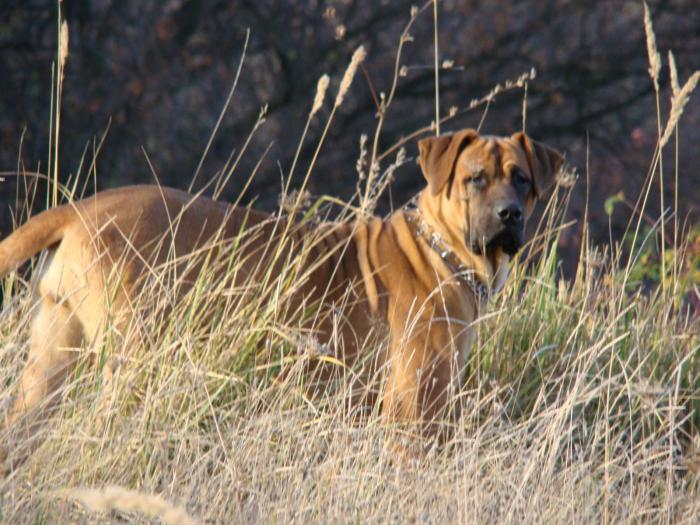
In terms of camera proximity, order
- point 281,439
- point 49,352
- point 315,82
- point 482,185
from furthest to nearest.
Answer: point 315,82 < point 482,185 < point 49,352 < point 281,439

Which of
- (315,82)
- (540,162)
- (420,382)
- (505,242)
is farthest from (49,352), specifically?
(315,82)

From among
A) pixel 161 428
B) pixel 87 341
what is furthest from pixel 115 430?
pixel 87 341

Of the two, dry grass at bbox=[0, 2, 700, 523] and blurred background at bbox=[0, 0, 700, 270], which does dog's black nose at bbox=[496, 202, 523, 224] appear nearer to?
dry grass at bbox=[0, 2, 700, 523]

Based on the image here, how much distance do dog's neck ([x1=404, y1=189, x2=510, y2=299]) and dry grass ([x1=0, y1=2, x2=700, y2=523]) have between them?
20 cm

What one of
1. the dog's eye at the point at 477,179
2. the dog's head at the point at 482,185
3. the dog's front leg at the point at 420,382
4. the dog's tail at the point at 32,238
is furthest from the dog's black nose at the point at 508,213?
the dog's tail at the point at 32,238

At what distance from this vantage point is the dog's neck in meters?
5.67

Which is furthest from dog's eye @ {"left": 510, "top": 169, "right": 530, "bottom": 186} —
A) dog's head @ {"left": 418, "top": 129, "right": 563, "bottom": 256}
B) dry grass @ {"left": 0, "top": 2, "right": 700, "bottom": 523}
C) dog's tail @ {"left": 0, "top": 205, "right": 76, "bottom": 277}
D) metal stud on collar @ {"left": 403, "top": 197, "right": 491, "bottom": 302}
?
dog's tail @ {"left": 0, "top": 205, "right": 76, "bottom": 277}

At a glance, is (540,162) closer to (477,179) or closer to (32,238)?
(477,179)

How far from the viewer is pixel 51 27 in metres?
12.7

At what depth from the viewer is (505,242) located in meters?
5.60

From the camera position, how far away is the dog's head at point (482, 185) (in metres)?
5.57

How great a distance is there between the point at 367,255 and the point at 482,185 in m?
0.53

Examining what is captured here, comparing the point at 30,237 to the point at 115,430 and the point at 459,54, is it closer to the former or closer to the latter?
the point at 115,430

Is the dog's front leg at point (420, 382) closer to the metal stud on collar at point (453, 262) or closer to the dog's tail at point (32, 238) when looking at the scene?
the metal stud on collar at point (453, 262)
